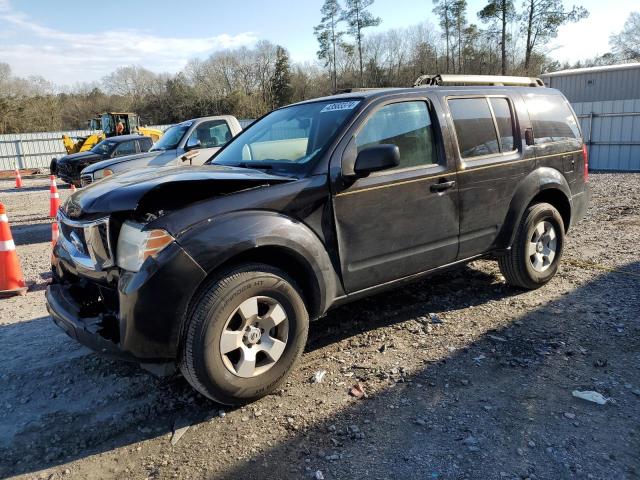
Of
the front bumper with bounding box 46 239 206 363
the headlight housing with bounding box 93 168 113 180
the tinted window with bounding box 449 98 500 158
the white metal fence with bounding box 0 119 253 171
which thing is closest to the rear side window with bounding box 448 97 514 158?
the tinted window with bounding box 449 98 500 158

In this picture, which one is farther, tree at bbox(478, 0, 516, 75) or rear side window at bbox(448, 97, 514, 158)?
tree at bbox(478, 0, 516, 75)

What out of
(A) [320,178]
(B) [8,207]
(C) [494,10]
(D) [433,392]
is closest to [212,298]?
(A) [320,178]

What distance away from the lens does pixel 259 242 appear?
2957 mm

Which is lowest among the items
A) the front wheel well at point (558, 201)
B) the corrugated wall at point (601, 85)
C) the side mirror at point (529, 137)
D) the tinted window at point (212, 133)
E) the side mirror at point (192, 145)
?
the front wheel well at point (558, 201)

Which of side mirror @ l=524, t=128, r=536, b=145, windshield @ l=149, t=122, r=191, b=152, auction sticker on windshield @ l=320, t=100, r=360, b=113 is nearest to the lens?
auction sticker on windshield @ l=320, t=100, r=360, b=113

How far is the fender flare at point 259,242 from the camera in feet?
9.16

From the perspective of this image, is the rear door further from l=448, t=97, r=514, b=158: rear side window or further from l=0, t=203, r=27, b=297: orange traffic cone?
l=0, t=203, r=27, b=297: orange traffic cone

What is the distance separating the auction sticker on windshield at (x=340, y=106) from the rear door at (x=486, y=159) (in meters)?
0.94

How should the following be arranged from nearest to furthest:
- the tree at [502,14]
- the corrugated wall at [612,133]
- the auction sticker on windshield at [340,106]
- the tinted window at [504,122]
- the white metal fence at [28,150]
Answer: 1. the auction sticker on windshield at [340,106]
2. the tinted window at [504,122]
3. the corrugated wall at [612,133]
4. the white metal fence at [28,150]
5. the tree at [502,14]

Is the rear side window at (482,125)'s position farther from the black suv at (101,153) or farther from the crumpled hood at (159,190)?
the black suv at (101,153)

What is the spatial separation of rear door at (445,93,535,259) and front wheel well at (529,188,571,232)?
1.32 feet

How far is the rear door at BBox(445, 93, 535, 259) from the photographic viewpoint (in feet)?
13.6

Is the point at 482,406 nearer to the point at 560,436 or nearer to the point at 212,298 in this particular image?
the point at 560,436

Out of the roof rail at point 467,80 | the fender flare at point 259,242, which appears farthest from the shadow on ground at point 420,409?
the roof rail at point 467,80
